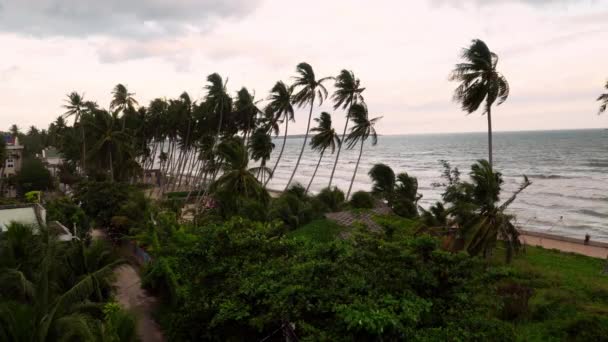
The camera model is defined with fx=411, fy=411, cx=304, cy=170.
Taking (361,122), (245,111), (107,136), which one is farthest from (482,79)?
(107,136)

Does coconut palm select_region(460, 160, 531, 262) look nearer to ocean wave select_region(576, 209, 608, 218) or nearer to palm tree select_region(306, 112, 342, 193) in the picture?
palm tree select_region(306, 112, 342, 193)

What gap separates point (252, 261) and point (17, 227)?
8.00 metres

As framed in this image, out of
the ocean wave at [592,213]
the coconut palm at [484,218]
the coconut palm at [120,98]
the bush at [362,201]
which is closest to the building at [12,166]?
the coconut palm at [120,98]

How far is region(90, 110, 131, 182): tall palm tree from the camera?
33438mm

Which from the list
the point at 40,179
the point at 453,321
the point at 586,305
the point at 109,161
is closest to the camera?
the point at 453,321

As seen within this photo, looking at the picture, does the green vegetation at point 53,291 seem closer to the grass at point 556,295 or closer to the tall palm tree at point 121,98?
the grass at point 556,295

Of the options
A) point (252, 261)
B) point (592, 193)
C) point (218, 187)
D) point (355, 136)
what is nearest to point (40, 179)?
point (218, 187)

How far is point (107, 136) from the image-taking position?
1314 inches

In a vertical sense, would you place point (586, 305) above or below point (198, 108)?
below

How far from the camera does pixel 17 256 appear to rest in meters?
12.3

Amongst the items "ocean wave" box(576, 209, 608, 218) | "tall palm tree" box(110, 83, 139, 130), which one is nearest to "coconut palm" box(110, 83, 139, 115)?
"tall palm tree" box(110, 83, 139, 130)

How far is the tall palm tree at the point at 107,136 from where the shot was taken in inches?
1316

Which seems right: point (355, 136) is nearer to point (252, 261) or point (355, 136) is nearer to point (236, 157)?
point (236, 157)

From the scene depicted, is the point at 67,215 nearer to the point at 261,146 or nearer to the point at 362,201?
the point at 261,146
